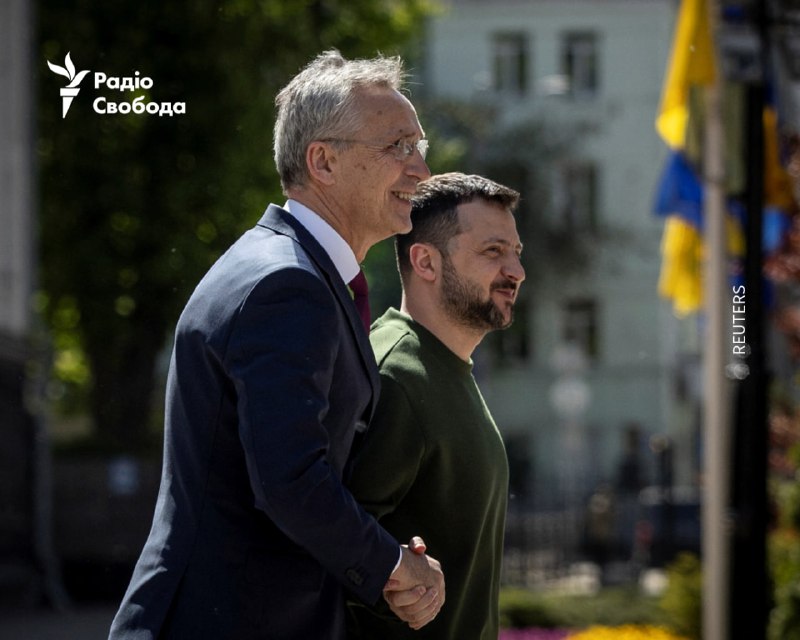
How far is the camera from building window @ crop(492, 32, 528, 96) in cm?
2958

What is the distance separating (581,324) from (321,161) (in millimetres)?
33174

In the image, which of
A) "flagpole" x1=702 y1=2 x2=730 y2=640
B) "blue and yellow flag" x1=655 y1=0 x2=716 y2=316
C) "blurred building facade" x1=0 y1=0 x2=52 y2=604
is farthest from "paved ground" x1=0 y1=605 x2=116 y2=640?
"blurred building facade" x1=0 y1=0 x2=52 y2=604

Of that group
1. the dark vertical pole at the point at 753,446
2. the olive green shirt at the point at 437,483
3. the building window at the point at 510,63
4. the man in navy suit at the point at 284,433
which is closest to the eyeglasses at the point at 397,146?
the man in navy suit at the point at 284,433

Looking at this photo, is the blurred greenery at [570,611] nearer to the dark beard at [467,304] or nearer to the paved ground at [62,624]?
the paved ground at [62,624]

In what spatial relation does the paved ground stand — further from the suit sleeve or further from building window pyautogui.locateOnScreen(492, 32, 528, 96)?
building window pyautogui.locateOnScreen(492, 32, 528, 96)

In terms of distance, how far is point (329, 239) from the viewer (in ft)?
7.64

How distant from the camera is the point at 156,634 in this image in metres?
2.17

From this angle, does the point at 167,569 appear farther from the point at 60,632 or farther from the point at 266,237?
the point at 60,632

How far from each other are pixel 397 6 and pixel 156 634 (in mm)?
21407

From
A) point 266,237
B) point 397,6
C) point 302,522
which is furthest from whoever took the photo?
point 397,6

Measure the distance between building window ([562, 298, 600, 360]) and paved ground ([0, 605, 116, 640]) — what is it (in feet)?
84.2

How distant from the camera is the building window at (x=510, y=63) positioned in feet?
97.0

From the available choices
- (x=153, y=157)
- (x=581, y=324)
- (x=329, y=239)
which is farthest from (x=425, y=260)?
(x=581, y=324)

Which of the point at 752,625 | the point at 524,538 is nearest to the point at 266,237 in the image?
the point at 752,625
